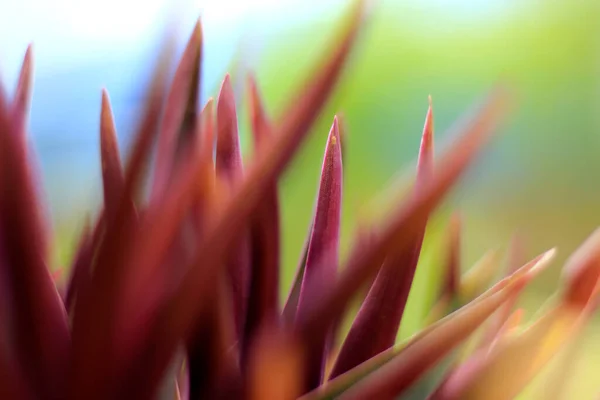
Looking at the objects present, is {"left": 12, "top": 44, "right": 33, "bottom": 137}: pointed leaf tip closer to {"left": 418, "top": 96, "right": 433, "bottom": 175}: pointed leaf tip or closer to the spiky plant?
the spiky plant

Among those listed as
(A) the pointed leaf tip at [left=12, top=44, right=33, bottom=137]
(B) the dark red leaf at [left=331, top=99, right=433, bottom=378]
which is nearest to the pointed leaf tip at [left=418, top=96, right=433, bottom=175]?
(B) the dark red leaf at [left=331, top=99, right=433, bottom=378]

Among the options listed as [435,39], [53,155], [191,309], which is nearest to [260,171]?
[191,309]

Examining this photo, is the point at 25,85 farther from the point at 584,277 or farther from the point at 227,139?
the point at 584,277

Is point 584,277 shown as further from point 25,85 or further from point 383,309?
point 25,85

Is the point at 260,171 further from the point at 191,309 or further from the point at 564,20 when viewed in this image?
the point at 564,20

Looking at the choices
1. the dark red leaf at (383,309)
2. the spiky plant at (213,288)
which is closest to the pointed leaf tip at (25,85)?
the spiky plant at (213,288)

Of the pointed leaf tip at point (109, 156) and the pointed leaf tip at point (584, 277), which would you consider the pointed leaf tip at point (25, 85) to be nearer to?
the pointed leaf tip at point (109, 156)

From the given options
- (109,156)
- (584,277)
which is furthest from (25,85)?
(584,277)

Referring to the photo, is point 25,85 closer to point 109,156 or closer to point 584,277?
point 109,156
